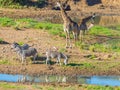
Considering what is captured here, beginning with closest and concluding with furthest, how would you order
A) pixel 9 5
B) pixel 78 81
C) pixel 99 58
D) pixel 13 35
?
pixel 78 81 < pixel 99 58 < pixel 13 35 < pixel 9 5

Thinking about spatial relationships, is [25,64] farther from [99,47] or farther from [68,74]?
[99,47]

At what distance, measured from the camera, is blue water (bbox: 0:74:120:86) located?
17.1 metres

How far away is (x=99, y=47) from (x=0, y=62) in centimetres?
551

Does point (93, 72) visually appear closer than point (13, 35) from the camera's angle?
Yes

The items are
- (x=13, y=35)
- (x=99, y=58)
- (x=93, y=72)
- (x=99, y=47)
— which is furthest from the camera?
(x=13, y=35)

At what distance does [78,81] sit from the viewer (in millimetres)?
17250

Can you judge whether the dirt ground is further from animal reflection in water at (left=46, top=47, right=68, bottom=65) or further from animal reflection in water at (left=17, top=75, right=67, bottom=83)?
animal reflection in water at (left=17, top=75, right=67, bottom=83)

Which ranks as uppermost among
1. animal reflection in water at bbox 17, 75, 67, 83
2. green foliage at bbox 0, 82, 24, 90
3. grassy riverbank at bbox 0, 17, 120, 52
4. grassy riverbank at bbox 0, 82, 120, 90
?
green foliage at bbox 0, 82, 24, 90

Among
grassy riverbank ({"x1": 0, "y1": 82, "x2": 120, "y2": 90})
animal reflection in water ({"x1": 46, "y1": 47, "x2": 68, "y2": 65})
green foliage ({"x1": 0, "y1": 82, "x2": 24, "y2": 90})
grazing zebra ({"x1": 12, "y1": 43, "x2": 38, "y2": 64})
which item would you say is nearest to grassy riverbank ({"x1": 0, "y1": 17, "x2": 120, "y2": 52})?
animal reflection in water ({"x1": 46, "y1": 47, "x2": 68, "y2": 65})

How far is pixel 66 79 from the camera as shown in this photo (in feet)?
57.4

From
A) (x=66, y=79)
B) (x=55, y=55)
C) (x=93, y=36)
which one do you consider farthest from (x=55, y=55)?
(x=93, y=36)

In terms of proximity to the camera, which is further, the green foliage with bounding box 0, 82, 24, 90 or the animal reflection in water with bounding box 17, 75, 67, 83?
the animal reflection in water with bounding box 17, 75, 67, 83

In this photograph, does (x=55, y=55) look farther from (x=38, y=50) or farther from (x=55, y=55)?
Answer: (x=38, y=50)

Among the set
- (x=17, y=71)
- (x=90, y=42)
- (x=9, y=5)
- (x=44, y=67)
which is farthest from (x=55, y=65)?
(x=9, y=5)
